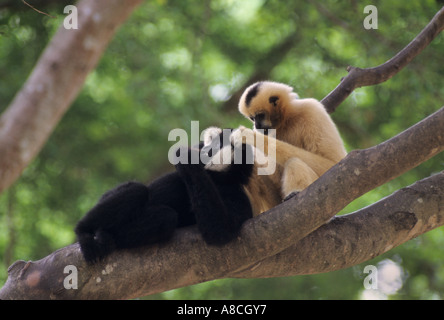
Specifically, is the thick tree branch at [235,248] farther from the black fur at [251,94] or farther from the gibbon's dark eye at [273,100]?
the black fur at [251,94]

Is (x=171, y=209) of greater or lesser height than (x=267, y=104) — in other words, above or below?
below

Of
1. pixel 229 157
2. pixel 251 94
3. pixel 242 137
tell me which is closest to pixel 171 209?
pixel 229 157

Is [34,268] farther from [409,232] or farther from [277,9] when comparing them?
[277,9]

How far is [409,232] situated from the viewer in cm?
344

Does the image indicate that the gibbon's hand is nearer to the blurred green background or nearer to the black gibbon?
the black gibbon

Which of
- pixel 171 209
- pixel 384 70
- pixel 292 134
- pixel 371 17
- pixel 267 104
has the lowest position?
pixel 171 209

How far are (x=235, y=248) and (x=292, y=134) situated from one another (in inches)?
62.3

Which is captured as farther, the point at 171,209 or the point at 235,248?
the point at 171,209

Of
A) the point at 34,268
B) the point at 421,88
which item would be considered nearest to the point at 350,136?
the point at 421,88

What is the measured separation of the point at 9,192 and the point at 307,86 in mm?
5430

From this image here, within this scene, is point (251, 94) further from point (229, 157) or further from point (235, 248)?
point (235, 248)

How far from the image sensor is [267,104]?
14.9ft

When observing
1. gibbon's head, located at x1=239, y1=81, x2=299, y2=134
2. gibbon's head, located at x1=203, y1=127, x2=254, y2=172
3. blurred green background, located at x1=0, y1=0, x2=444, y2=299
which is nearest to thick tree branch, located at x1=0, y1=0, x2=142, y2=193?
gibbon's head, located at x1=203, y1=127, x2=254, y2=172

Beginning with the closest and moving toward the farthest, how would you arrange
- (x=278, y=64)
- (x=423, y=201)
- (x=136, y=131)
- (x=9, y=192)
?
(x=423, y=201) < (x=9, y=192) < (x=136, y=131) < (x=278, y=64)
